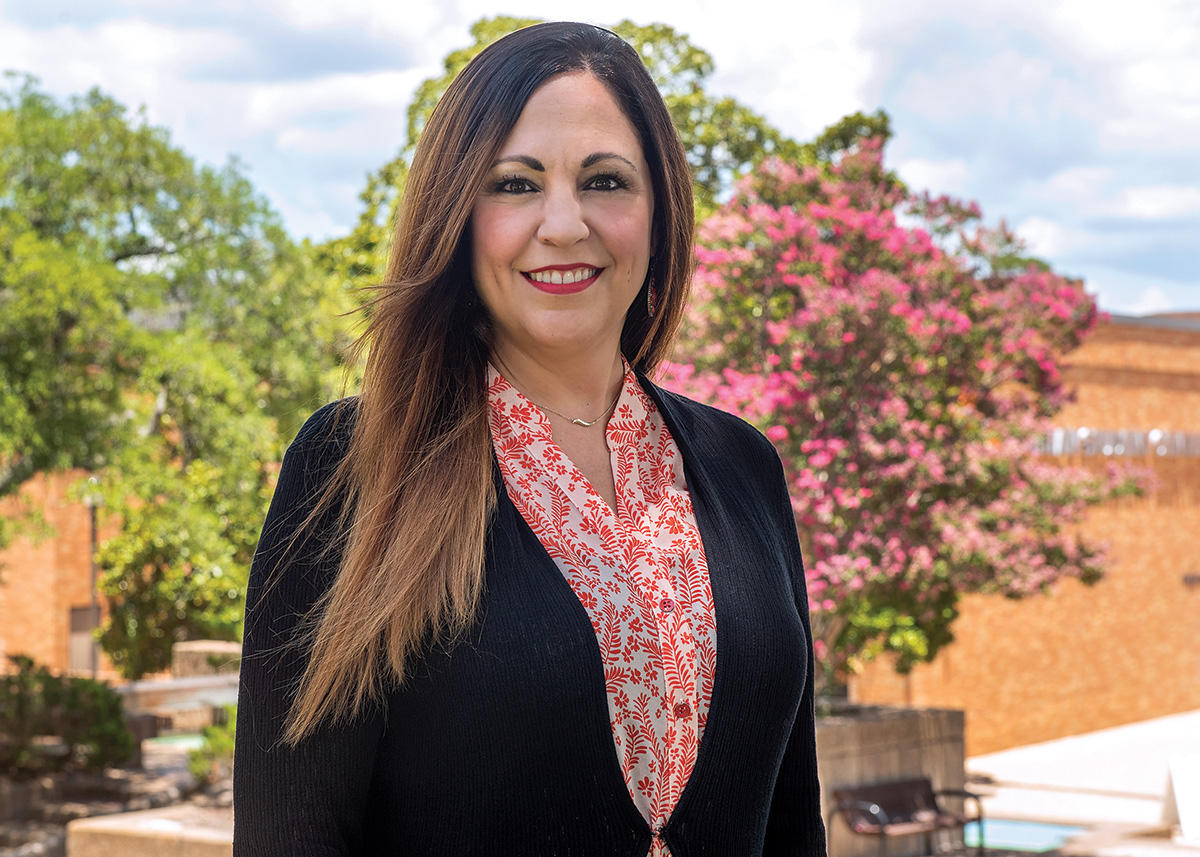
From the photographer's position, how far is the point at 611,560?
5.06 ft

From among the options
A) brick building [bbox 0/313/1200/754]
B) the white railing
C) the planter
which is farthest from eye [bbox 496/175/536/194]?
the white railing

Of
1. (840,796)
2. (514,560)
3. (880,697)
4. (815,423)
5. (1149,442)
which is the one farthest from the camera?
(1149,442)

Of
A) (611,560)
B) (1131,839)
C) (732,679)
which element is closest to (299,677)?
(611,560)

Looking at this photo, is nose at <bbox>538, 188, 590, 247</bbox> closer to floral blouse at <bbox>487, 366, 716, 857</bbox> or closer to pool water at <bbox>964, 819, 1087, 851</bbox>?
floral blouse at <bbox>487, 366, 716, 857</bbox>

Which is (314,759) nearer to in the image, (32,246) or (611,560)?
(611,560)

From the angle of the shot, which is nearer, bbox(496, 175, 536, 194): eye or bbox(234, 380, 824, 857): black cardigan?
bbox(234, 380, 824, 857): black cardigan

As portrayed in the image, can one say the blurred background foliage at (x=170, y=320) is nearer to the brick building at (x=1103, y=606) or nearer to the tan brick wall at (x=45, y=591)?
the brick building at (x=1103, y=606)

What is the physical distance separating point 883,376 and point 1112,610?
44.7 feet

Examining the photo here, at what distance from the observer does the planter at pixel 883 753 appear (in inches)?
358

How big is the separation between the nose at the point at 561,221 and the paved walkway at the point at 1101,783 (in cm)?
1002

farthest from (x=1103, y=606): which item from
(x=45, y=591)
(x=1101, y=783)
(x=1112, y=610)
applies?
(x=45, y=591)

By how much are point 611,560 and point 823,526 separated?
23.6ft

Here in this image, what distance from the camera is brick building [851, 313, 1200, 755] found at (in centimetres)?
1833

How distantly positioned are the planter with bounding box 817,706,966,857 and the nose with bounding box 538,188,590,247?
7.61 metres
